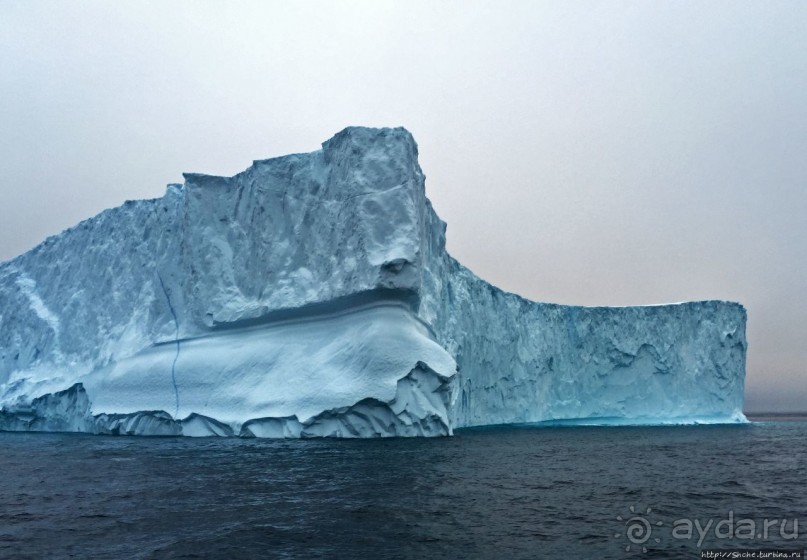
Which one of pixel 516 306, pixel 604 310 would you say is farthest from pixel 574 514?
pixel 604 310

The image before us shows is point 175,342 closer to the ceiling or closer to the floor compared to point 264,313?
closer to the floor

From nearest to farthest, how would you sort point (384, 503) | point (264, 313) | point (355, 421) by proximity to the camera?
1. point (384, 503)
2. point (355, 421)
3. point (264, 313)

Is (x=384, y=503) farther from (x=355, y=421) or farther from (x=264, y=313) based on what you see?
(x=264, y=313)

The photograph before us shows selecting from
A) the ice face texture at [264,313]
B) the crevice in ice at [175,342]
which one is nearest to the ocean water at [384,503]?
the ice face texture at [264,313]

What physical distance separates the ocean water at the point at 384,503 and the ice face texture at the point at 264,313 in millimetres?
2263

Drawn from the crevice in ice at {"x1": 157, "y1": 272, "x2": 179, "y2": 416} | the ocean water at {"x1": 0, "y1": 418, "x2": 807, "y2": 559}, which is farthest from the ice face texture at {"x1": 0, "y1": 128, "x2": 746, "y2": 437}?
the ocean water at {"x1": 0, "y1": 418, "x2": 807, "y2": 559}

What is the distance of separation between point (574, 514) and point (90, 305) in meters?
18.3

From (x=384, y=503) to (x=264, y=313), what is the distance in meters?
10.9

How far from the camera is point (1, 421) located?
22266 millimetres

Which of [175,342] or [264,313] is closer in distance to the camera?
[264,313]

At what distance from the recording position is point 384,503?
8172 mm

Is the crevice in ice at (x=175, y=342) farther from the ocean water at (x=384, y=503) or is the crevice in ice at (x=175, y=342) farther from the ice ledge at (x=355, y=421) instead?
the ocean water at (x=384, y=503)

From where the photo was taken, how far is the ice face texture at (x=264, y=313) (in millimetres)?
16266

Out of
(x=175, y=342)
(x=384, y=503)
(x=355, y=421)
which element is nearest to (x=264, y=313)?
(x=175, y=342)
